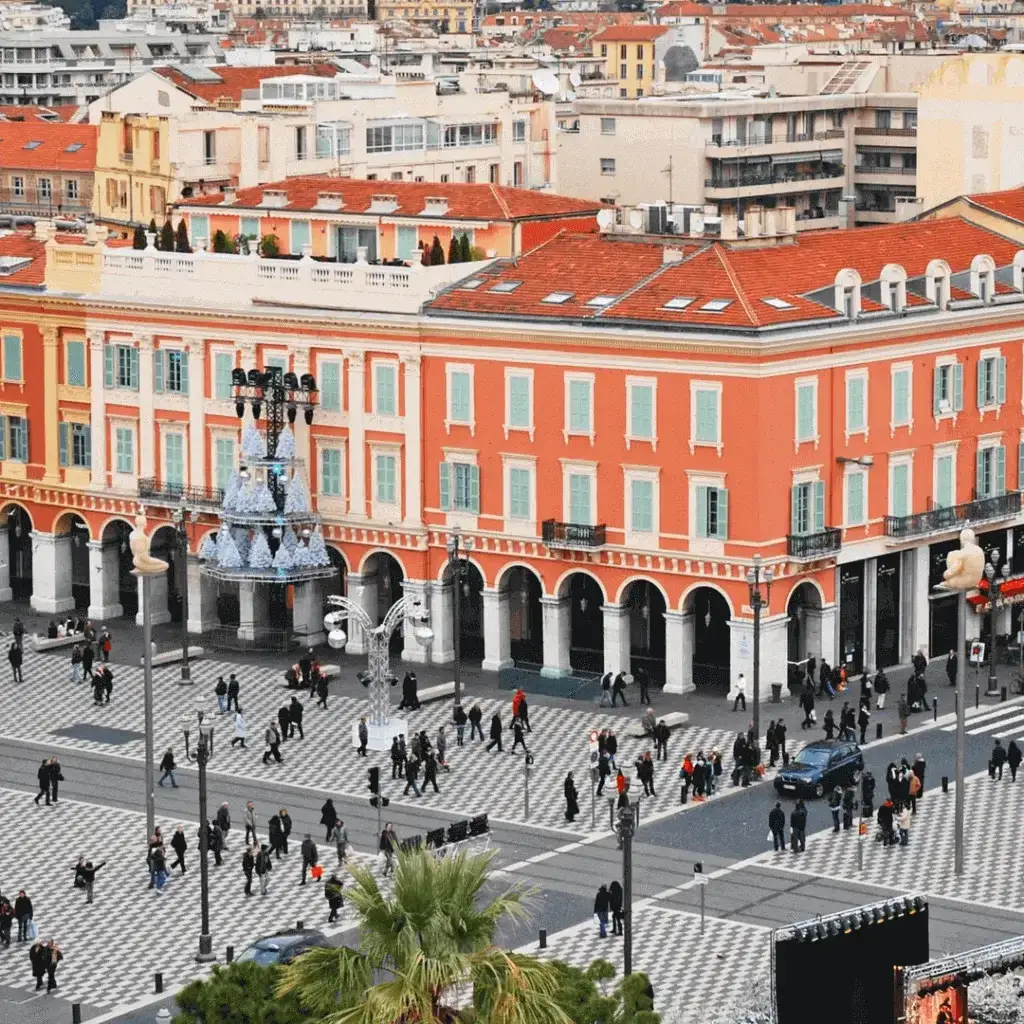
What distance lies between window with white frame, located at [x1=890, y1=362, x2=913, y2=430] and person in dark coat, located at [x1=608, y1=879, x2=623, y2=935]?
30120mm

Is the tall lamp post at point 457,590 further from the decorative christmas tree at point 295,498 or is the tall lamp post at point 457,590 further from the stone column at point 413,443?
the decorative christmas tree at point 295,498

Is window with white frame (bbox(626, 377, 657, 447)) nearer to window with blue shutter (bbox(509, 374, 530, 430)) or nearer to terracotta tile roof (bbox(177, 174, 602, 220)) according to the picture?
window with blue shutter (bbox(509, 374, 530, 430))

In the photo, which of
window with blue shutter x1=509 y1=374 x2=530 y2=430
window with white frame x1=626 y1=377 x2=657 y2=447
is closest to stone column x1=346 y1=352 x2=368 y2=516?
window with blue shutter x1=509 y1=374 x2=530 y2=430

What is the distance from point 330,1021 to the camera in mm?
49656

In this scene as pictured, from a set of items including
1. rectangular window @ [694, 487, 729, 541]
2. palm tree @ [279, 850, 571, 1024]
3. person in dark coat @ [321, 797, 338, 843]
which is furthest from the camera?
rectangular window @ [694, 487, 729, 541]

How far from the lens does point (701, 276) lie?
9956 centimetres

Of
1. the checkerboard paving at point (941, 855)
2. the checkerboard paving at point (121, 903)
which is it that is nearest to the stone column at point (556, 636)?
the checkerboard paving at point (941, 855)

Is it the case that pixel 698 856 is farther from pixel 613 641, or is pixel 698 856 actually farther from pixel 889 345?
pixel 889 345

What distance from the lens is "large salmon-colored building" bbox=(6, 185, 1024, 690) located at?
318 feet

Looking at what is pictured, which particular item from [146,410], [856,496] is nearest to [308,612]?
[146,410]

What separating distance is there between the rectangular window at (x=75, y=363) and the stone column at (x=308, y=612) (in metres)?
12.4

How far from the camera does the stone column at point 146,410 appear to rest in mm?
109562

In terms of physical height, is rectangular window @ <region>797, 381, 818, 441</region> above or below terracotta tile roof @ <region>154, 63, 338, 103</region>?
below

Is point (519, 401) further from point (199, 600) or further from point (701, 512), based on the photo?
point (199, 600)
